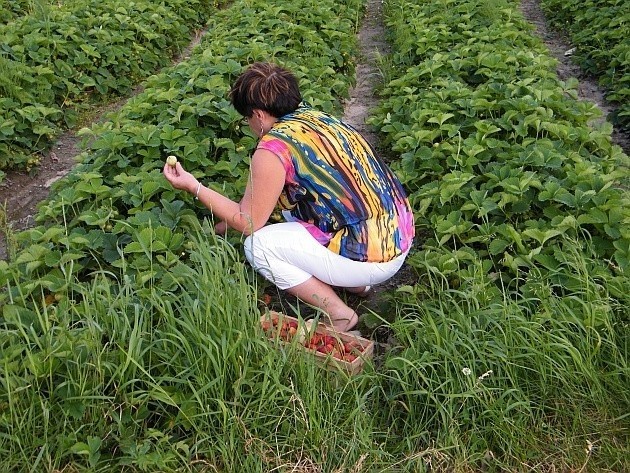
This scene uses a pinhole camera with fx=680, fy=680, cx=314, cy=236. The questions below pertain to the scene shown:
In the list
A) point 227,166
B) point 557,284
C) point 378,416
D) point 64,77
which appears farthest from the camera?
point 64,77

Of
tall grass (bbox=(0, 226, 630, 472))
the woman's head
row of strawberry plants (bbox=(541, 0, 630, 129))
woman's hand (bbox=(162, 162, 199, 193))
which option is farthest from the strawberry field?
row of strawberry plants (bbox=(541, 0, 630, 129))

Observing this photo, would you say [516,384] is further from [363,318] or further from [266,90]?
[266,90]

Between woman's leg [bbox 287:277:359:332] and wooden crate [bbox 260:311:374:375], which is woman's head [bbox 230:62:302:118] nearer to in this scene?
woman's leg [bbox 287:277:359:332]

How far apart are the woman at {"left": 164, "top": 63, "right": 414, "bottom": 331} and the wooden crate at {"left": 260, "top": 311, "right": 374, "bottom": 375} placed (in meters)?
0.15

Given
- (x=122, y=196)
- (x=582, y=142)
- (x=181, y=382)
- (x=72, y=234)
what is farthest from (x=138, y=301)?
(x=582, y=142)

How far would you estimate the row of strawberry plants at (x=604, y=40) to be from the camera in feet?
18.8

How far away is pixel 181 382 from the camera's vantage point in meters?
2.49

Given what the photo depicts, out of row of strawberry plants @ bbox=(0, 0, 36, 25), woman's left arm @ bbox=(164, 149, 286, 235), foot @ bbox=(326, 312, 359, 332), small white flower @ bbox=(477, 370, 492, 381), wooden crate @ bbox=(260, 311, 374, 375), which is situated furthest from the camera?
row of strawberry plants @ bbox=(0, 0, 36, 25)

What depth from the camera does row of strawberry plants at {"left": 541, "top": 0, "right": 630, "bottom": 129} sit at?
572cm

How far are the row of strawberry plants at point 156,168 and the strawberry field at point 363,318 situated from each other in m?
0.02

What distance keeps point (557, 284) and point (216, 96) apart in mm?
2647

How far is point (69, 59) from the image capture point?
611 cm

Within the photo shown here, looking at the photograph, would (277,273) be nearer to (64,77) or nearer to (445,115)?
(445,115)

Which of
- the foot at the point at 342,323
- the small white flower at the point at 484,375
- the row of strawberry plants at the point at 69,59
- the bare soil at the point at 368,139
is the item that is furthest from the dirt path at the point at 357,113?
the small white flower at the point at 484,375
